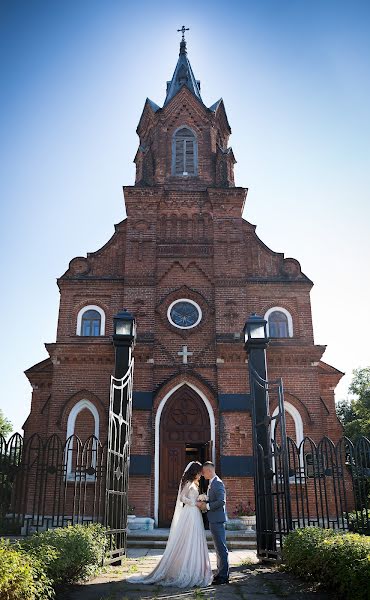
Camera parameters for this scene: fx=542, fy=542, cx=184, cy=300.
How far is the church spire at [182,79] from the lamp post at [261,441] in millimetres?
15440

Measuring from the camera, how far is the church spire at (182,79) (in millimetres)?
24656

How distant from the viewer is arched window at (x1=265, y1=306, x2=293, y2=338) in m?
18.8

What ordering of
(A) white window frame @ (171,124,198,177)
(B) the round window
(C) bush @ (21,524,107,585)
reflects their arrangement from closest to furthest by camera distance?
(C) bush @ (21,524,107,585) < (B) the round window < (A) white window frame @ (171,124,198,177)

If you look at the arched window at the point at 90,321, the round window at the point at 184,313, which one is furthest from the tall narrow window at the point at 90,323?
the round window at the point at 184,313

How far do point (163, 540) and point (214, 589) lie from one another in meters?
7.18

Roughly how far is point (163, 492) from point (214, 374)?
3.99m

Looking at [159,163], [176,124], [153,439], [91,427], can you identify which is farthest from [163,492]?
[176,124]

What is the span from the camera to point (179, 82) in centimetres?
2570

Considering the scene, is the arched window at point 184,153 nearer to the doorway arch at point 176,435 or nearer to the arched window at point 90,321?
the arched window at point 90,321

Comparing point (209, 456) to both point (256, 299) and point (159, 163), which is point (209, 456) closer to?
point (256, 299)

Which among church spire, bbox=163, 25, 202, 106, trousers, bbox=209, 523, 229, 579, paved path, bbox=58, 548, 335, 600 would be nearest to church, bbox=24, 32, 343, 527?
church spire, bbox=163, 25, 202, 106

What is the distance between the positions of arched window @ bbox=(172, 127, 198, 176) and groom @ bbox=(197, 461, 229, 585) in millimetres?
15459

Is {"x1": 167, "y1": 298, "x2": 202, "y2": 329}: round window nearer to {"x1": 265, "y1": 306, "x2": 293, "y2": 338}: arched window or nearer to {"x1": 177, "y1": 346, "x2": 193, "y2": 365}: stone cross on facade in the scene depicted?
{"x1": 177, "y1": 346, "x2": 193, "y2": 365}: stone cross on facade

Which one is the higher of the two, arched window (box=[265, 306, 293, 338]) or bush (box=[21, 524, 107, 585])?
arched window (box=[265, 306, 293, 338])
